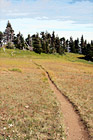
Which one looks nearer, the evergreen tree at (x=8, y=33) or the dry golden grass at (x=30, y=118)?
the dry golden grass at (x=30, y=118)

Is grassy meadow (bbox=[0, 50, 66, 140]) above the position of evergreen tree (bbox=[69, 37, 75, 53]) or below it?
below

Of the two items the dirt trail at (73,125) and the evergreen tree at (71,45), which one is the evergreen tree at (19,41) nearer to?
the evergreen tree at (71,45)

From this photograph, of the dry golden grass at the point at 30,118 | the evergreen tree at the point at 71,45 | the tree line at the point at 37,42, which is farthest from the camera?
the evergreen tree at the point at 71,45

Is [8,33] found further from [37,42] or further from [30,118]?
[30,118]

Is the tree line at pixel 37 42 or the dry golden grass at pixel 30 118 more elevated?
the tree line at pixel 37 42

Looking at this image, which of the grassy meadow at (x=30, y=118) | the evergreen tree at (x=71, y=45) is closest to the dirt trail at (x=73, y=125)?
the grassy meadow at (x=30, y=118)

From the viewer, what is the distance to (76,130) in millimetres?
12203

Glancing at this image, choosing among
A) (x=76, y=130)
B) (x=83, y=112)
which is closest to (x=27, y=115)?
(x=76, y=130)

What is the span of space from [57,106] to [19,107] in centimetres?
407

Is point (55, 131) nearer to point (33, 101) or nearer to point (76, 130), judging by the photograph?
point (76, 130)

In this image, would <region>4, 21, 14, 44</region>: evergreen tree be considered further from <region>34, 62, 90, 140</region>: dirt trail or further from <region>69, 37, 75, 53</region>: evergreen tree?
<region>34, 62, 90, 140</region>: dirt trail

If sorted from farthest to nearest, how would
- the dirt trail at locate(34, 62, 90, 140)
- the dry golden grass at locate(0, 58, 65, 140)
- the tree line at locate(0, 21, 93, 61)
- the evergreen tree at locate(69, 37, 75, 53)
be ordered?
1. the evergreen tree at locate(69, 37, 75, 53)
2. the tree line at locate(0, 21, 93, 61)
3. the dirt trail at locate(34, 62, 90, 140)
4. the dry golden grass at locate(0, 58, 65, 140)

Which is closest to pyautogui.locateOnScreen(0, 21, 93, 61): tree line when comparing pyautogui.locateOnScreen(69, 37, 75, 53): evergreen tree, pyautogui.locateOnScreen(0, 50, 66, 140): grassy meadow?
pyautogui.locateOnScreen(69, 37, 75, 53): evergreen tree

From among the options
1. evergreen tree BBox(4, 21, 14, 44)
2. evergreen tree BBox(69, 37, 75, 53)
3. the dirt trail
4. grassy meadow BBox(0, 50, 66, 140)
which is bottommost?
the dirt trail
